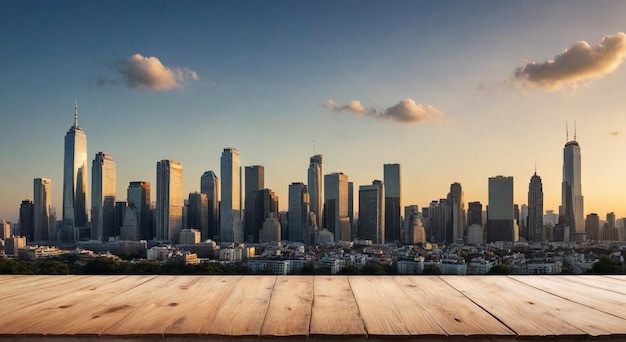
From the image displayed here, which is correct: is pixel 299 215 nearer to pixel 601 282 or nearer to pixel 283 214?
pixel 283 214

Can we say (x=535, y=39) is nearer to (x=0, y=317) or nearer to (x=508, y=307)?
(x=508, y=307)

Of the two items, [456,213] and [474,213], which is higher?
[456,213]

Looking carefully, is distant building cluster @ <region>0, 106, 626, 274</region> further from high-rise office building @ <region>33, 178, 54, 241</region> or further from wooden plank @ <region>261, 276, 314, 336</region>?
wooden plank @ <region>261, 276, 314, 336</region>

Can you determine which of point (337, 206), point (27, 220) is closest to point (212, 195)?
point (337, 206)

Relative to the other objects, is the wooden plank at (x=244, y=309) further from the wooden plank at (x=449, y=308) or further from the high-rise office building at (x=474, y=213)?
the high-rise office building at (x=474, y=213)

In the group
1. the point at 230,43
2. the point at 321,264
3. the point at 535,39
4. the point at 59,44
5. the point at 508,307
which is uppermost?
the point at 59,44

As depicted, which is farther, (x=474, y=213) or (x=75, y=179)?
(x=75, y=179)

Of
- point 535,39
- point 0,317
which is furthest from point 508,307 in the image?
point 535,39
